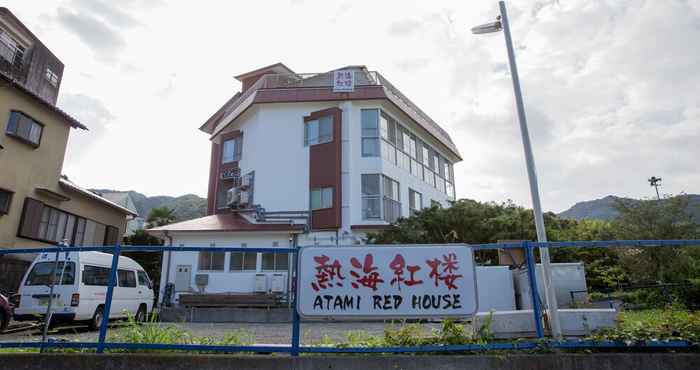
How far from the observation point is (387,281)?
5125 mm

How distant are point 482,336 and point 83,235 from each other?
2290 cm

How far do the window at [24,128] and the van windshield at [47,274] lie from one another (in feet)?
31.6

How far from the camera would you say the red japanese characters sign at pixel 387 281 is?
5.04 metres

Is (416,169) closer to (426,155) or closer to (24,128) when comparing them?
(426,155)

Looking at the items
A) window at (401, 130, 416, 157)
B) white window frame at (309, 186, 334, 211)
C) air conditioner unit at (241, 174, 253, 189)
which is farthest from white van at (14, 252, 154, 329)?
window at (401, 130, 416, 157)

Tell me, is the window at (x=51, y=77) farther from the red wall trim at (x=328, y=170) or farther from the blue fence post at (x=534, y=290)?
the blue fence post at (x=534, y=290)

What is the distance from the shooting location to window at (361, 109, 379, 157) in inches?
806

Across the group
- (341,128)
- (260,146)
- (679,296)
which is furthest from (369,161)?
(679,296)

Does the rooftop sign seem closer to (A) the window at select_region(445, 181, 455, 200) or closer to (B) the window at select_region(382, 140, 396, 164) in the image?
(B) the window at select_region(382, 140, 396, 164)

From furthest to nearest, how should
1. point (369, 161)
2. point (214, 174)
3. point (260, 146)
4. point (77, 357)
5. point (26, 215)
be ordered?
point (214, 174)
point (260, 146)
point (369, 161)
point (26, 215)
point (77, 357)

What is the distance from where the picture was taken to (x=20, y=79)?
1988cm

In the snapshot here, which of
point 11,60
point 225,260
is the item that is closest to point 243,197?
point 225,260

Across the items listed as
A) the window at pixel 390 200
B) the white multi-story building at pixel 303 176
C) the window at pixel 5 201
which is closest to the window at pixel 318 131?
the white multi-story building at pixel 303 176

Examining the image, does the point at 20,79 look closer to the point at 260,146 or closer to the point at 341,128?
the point at 260,146
